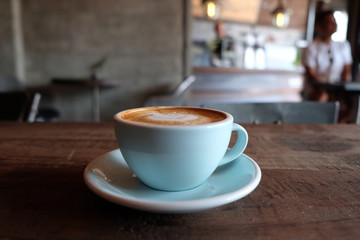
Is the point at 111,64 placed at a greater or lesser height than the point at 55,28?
lesser

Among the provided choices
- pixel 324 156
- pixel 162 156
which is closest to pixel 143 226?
pixel 162 156

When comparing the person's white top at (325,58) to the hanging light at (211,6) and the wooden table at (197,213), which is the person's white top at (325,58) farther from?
the wooden table at (197,213)

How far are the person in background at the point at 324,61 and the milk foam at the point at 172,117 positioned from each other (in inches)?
124

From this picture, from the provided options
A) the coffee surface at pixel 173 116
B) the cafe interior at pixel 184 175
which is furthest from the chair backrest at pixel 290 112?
the coffee surface at pixel 173 116

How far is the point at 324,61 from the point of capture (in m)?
3.46

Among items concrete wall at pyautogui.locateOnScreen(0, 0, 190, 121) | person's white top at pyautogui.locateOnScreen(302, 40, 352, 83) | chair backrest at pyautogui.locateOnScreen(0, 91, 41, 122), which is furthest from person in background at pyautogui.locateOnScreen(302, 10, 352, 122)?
chair backrest at pyautogui.locateOnScreen(0, 91, 41, 122)

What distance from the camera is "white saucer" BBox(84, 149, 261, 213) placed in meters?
0.36

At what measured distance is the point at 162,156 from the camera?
1.47 feet

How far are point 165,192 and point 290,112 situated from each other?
103 centimetres

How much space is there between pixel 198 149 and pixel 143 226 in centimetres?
13

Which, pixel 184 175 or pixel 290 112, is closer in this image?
pixel 184 175

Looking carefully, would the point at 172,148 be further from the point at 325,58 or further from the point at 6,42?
the point at 6,42

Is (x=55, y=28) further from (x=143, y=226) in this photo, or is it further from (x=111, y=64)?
(x=143, y=226)

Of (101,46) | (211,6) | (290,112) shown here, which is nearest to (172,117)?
(290,112)
